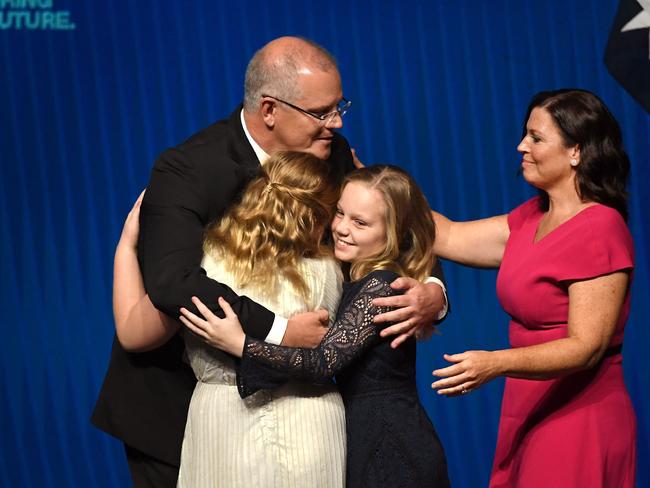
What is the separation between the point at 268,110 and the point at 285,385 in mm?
730

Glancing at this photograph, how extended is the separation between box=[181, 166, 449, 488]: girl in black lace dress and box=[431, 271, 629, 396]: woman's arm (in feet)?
0.42

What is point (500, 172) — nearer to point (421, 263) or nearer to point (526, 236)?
point (526, 236)

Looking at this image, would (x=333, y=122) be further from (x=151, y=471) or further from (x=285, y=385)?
(x=151, y=471)

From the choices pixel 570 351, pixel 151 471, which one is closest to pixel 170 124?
pixel 151 471

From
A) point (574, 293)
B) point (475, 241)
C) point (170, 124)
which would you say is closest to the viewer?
point (574, 293)

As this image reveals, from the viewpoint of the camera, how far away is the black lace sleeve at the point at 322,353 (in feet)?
7.90

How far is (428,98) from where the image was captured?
4.46 meters

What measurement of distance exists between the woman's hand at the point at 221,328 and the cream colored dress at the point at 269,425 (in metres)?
0.09

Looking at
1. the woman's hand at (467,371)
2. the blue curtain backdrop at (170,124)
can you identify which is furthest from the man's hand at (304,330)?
the blue curtain backdrop at (170,124)

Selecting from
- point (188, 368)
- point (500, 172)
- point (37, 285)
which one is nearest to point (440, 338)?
point (500, 172)

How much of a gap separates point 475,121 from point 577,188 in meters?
1.73

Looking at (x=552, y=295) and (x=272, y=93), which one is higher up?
(x=272, y=93)

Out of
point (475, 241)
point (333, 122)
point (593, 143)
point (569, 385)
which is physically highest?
point (333, 122)

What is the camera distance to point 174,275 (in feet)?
8.16
